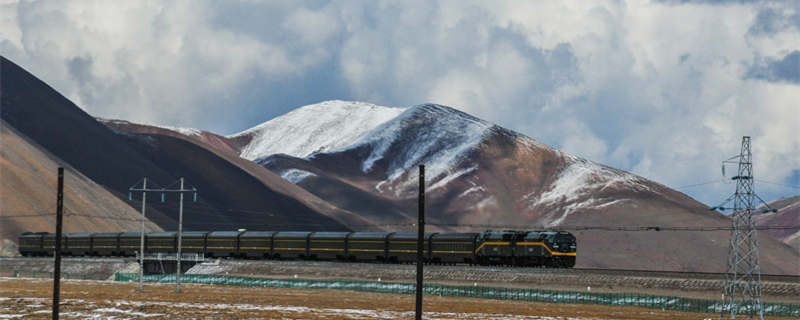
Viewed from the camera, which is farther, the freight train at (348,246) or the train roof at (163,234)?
the train roof at (163,234)

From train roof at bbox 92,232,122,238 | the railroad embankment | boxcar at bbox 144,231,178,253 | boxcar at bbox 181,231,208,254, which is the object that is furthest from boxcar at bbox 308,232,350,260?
train roof at bbox 92,232,122,238

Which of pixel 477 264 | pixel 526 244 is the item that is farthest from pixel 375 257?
pixel 526 244

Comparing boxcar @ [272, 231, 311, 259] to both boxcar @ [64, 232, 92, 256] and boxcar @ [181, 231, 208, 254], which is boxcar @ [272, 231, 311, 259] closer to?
boxcar @ [181, 231, 208, 254]

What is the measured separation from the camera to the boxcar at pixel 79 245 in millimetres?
130750

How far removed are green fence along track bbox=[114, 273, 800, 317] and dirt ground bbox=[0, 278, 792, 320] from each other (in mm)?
2126

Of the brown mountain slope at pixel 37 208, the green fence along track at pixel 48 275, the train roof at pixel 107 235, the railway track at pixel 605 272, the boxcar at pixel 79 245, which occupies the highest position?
the brown mountain slope at pixel 37 208

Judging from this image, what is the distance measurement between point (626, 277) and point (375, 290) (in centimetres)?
2360

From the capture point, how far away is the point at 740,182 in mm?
63562

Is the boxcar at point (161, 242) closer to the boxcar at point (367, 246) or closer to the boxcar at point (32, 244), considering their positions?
the boxcar at point (32, 244)

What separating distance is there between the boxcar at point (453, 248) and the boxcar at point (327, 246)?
532 inches

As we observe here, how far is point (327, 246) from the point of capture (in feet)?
360

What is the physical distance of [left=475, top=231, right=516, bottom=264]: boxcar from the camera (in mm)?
92812

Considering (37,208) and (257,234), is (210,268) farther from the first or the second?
(37,208)

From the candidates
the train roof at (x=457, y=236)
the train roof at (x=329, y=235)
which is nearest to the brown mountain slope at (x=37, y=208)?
the train roof at (x=329, y=235)
